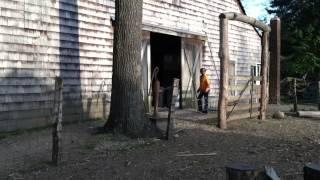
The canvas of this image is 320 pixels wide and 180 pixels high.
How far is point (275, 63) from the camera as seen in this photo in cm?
2670

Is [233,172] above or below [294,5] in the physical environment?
below

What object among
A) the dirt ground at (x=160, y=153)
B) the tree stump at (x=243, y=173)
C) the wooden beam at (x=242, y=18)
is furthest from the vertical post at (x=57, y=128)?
the wooden beam at (x=242, y=18)

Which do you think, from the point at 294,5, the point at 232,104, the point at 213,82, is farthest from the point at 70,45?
the point at 294,5

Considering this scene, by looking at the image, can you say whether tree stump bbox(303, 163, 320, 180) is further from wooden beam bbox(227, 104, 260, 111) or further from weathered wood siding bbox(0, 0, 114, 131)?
wooden beam bbox(227, 104, 260, 111)

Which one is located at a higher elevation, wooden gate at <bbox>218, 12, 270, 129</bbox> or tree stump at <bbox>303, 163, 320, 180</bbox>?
wooden gate at <bbox>218, 12, 270, 129</bbox>

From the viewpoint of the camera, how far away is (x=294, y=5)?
4006 centimetres

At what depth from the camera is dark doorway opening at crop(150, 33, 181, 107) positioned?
73.0 feet

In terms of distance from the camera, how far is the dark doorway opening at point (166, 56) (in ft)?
73.0

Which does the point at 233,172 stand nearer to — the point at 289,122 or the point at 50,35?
the point at 50,35

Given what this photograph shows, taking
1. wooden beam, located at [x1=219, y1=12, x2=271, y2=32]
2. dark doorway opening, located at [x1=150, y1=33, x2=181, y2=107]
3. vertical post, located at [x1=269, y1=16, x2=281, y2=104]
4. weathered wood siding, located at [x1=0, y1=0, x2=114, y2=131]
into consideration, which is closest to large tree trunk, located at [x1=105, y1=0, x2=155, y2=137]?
weathered wood siding, located at [x1=0, y1=0, x2=114, y2=131]

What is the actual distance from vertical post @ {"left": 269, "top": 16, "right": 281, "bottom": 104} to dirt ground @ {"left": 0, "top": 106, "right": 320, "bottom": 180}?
12.0 meters

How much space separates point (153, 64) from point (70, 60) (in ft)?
30.1

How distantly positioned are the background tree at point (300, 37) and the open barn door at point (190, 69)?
46.5ft

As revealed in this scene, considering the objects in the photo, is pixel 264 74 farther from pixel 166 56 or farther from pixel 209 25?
pixel 166 56
